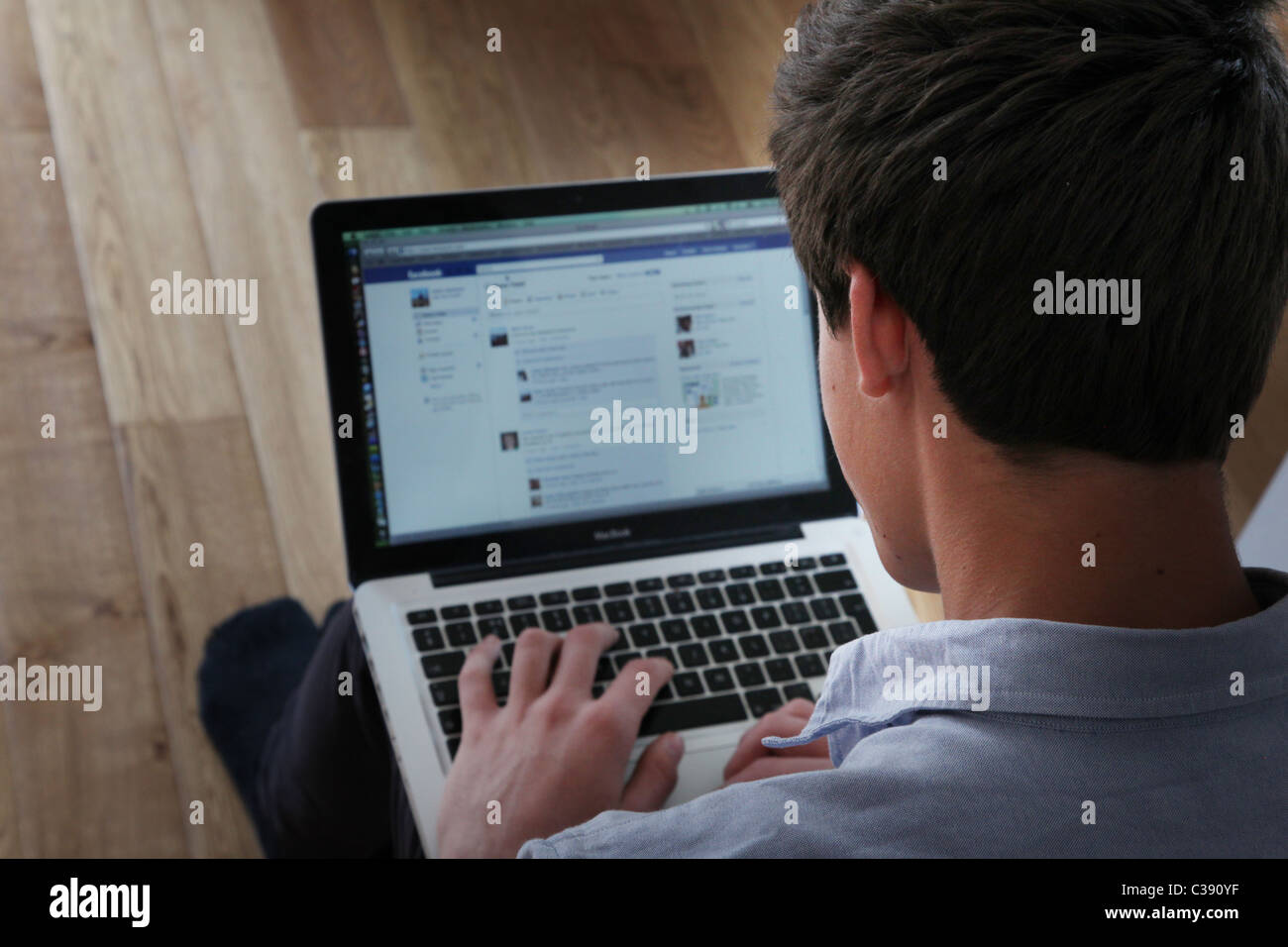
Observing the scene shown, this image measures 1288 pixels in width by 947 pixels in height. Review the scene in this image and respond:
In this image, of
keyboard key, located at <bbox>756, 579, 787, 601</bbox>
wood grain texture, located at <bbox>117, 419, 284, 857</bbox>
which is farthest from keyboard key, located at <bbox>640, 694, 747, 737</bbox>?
wood grain texture, located at <bbox>117, 419, 284, 857</bbox>

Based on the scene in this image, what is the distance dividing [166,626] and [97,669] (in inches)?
3.9

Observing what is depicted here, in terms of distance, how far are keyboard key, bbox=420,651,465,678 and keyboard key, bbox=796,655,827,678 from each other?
0.28 meters

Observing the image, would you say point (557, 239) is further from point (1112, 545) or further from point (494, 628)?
point (1112, 545)

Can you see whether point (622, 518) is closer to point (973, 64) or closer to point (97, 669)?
point (973, 64)

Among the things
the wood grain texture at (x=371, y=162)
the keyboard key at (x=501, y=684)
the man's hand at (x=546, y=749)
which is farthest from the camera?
the wood grain texture at (x=371, y=162)

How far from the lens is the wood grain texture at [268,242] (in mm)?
1757

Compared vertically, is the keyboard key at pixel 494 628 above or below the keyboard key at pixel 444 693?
above

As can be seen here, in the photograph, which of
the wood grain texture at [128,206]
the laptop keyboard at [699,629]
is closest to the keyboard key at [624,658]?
the laptop keyboard at [699,629]

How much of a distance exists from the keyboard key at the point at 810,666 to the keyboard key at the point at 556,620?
7.8 inches

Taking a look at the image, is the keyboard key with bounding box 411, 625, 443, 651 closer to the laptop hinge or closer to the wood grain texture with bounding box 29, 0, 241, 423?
the laptop hinge

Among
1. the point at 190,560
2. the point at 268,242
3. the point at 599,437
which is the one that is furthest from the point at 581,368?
the point at 268,242

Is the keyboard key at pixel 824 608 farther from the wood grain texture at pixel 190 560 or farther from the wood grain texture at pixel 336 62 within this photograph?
the wood grain texture at pixel 336 62

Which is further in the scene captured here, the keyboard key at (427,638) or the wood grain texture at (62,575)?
the wood grain texture at (62,575)
